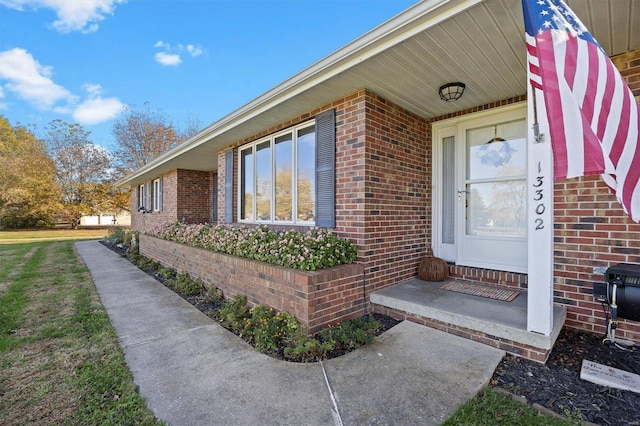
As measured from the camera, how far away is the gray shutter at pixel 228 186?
6211mm

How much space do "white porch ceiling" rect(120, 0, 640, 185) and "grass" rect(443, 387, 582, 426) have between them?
267 centimetres

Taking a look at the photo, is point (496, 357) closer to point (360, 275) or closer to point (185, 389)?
point (360, 275)

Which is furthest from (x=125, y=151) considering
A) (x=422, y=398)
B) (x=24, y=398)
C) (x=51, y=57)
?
(x=422, y=398)

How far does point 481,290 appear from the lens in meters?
Result: 3.58

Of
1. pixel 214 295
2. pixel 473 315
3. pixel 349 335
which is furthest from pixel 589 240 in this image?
pixel 214 295

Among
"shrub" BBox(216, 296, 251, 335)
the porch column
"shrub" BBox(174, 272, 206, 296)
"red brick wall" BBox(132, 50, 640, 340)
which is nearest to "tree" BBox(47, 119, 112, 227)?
"shrub" BBox(174, 272, 206, 296)

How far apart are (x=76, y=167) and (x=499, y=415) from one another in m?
27.9

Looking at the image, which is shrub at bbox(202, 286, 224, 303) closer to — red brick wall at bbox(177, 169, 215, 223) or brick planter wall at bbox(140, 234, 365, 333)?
brick planter wall at bbox(140, 234, 365, 333)

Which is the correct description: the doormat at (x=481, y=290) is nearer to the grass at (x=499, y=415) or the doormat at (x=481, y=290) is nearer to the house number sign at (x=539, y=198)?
the house number sign at (x=539, y=198)

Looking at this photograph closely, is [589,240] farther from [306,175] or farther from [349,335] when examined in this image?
[306,175]

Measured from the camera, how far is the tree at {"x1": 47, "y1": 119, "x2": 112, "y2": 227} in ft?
70.0

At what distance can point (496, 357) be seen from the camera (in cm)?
245

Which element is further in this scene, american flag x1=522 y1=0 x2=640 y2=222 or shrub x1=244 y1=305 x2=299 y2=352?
shrub x1=244 y1=305 x2=299 y2=352

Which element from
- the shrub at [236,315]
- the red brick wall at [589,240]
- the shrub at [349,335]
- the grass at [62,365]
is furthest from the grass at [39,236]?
the red brick wall at [589,240]
